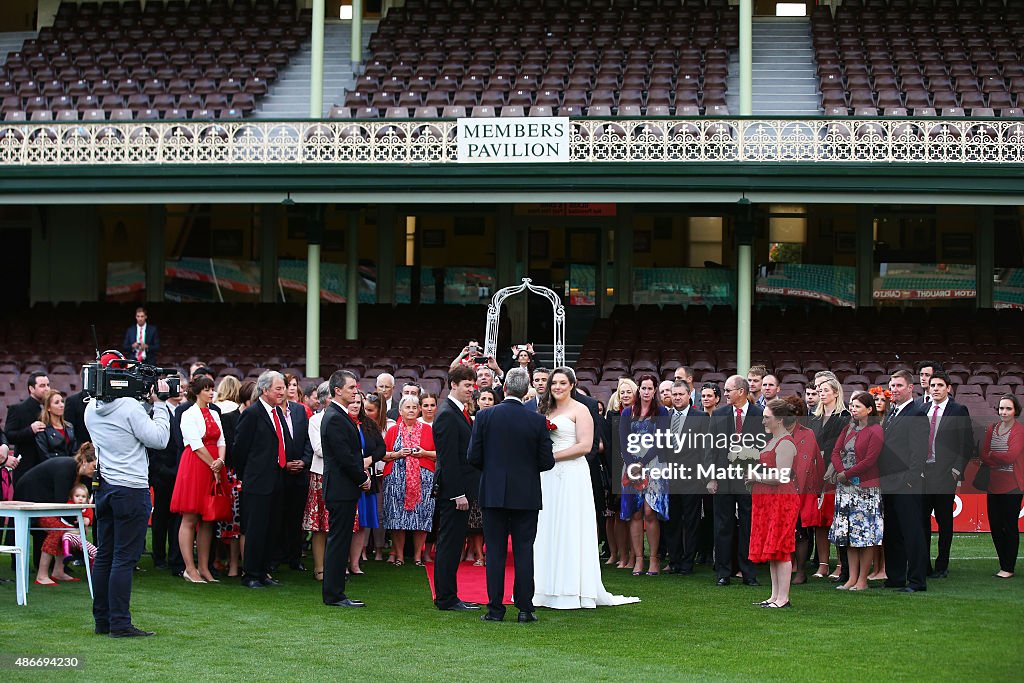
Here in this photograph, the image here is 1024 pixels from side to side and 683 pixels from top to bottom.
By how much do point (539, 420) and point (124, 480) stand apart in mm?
2954

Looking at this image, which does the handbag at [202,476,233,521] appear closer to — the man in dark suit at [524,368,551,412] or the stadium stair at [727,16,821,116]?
the man in dark suit at [524,368,551,412]

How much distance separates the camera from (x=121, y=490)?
9289mm

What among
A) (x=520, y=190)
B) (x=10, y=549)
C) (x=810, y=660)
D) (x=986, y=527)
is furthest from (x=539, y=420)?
(x=520, y=190)

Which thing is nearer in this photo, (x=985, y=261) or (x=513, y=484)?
(x=513, y=484)

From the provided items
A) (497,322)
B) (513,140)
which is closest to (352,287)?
(497,322)

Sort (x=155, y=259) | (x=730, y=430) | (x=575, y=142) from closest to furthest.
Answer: (x=730, y=430)
(x=575, y=142)
(x=155, y=259)

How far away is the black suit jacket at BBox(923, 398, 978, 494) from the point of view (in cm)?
1258

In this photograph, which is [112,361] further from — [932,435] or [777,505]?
[932,435]

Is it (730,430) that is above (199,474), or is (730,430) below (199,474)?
above

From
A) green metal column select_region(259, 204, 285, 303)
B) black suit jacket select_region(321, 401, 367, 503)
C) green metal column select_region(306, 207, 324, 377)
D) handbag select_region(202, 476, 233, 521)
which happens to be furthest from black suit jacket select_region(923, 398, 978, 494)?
green metal column select_region(259, 204, 285, 303)

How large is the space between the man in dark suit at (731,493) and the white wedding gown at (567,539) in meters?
1.80

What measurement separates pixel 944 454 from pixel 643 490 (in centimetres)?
272

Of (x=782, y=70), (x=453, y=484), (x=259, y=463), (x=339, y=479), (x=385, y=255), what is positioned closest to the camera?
(x=453, y=484)

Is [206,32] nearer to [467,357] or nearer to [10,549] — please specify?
[467,357]
